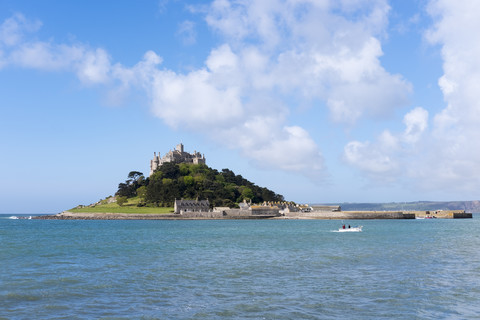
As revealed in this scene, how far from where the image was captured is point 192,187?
154m

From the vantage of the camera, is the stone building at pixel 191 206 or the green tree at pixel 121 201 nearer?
the stone building at pixel 191 206

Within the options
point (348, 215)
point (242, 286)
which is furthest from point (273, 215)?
point (242, 286)

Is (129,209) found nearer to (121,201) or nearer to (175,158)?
(121,201)

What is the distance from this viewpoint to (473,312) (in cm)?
1477

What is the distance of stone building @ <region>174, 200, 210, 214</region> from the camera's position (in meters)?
136

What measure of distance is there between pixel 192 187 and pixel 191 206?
17.8 metres

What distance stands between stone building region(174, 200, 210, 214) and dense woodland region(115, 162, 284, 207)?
5.59 m

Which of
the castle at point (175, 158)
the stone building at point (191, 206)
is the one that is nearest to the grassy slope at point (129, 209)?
the stone building at point (191, 206)

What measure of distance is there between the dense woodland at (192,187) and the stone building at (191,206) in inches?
220

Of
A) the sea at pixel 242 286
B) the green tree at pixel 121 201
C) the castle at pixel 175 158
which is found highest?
the castle at pixel 175 158

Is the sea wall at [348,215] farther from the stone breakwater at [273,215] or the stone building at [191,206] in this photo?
the stone building at [191,206]

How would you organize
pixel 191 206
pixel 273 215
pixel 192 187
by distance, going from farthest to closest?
pixel 192 187, pixel 191 206, pixel 273 215

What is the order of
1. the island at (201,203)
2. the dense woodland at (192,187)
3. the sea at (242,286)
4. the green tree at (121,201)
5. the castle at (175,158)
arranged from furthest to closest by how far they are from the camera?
the castle at (175,158) → the green tree at (121,201) → the dense woodland at (192,187) → the island at (201,203) → the sea at (242,286)

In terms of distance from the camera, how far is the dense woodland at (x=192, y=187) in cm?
15088
